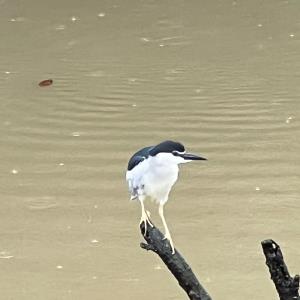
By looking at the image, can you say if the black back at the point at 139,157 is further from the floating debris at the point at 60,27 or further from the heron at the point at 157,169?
the floating debris at the point at 60,27

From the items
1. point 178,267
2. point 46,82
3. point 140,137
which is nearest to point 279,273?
point 178,267

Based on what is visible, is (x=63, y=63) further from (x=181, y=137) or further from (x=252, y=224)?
(x=252, y=224)

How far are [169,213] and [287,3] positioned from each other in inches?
88.7

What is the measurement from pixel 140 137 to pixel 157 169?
70.9 inches

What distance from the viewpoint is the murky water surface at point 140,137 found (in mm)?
2221

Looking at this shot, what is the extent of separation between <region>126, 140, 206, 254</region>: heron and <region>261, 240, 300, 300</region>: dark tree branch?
16 cm

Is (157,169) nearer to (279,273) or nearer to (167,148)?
(167,148)

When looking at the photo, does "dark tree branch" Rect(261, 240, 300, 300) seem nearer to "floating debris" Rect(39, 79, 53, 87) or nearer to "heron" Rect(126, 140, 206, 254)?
"heron" Rect(126, 140, 206, 254)

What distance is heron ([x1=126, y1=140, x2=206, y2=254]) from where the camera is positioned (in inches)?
42.7

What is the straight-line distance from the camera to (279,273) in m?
1.02

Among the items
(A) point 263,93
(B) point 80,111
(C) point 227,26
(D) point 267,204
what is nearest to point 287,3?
(C) point 227,26

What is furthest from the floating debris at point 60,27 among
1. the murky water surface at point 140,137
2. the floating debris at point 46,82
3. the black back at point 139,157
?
the black back at point 139,157

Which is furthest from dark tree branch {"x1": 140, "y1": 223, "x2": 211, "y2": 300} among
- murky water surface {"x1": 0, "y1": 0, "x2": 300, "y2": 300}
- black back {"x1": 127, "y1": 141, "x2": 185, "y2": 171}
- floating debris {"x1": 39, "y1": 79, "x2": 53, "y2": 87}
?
floating debris {"x1": 39, "y1": 79, "x2": 53, "y2": 87}

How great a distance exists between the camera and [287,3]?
4359mm
